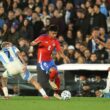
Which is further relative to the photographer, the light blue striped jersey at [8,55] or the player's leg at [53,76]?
the player's leg at [53,76]

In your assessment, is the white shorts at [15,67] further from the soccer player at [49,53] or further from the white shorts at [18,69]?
the soccer player at [49,53]

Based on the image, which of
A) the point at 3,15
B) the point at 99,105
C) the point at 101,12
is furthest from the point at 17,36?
the point at 99,105

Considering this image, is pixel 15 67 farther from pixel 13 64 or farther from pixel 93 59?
pixel 93 59

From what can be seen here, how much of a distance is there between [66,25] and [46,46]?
3.44 meters

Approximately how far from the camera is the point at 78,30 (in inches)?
796

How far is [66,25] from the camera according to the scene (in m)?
20.6

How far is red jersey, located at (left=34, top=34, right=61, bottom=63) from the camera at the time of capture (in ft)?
55.8

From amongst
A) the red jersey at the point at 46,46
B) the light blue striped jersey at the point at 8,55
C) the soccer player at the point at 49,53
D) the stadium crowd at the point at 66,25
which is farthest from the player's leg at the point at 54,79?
the stadium crowd at the point at 66,25

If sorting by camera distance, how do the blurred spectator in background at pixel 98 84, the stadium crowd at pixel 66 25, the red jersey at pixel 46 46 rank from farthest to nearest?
the stadium crowd at pixel 66 25 < the blurred spectator in background at pixel 98 84 < the red jersey at pixel 46 46

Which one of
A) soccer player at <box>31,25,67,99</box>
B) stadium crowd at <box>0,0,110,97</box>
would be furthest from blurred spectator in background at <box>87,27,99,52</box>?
soccer player at <box>31,25,67,99</box>

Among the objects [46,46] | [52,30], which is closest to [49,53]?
[46,46]

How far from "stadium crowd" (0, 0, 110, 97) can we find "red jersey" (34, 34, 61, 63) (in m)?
1.68

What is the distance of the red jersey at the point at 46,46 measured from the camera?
17016mm

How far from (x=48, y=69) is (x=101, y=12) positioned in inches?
156
